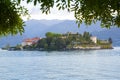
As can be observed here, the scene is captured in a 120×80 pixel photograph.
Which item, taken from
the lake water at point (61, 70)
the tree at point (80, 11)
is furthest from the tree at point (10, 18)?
the lake water at point (61, 70)

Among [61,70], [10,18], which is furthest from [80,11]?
[61,70]

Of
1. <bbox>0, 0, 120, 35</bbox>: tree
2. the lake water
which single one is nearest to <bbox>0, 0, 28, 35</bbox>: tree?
<bbox>0, 0, 120, 35</bbox>: tree

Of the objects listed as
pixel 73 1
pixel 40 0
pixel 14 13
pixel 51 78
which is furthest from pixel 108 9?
pixel 51 78

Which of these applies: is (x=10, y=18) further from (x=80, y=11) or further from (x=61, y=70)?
(x=61, y=70)

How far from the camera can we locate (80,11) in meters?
6.25

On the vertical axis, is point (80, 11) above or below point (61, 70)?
above

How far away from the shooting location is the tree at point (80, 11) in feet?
19.3

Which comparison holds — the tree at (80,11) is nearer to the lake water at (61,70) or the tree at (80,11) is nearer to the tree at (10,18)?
the tree at (10,18)

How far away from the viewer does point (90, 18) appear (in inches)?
256

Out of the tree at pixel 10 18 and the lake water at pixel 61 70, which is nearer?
the tree at pixel 10 18

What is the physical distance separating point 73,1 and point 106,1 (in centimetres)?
49

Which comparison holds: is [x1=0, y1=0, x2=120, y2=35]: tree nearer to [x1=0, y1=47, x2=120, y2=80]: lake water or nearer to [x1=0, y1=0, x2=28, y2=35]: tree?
[x1=0, y1=0, x2=28, y2=35]: tree

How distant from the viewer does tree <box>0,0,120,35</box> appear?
19.3 feet

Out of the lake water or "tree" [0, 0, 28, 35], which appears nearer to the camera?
"tree" [0, 0, 28, 35]
